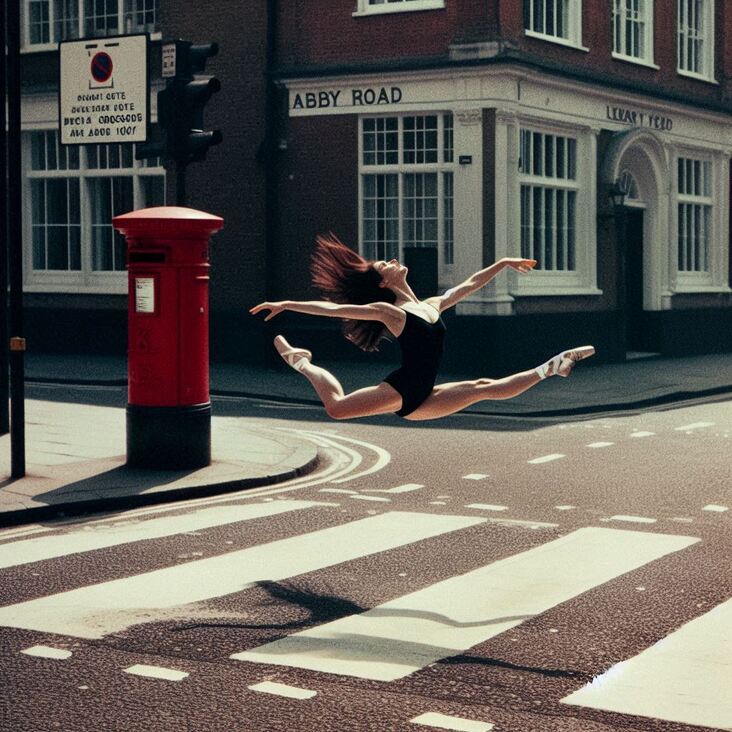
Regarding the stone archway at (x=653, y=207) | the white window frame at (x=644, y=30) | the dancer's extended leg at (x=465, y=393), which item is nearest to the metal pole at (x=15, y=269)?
the dancer's extended leg at (x=465, y=393)

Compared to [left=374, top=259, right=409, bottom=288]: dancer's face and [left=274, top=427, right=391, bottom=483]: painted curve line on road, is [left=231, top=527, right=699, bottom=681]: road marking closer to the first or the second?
[left=374, top=259, right=409, bottom=288]: dancer's face

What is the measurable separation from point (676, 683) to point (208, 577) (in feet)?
9.22

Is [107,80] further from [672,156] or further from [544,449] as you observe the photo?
[672,156]

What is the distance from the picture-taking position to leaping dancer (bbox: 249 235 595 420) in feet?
26.0

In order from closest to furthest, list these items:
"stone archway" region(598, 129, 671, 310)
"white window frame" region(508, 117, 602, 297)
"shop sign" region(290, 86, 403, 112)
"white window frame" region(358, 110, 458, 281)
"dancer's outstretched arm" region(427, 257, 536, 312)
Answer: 1. "dancer's outstretched arm" region(427, 257, 536, 312)
2. "white window frame" region(358, 110, 458, 281)
3. "shop sign" region(290, 86, 403, 112)
4. "white window frame" region(508, 117, 602, 297)
5. "stone archway" region(598, 129, 671, 310)

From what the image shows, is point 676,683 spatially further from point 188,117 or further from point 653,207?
point 653,207

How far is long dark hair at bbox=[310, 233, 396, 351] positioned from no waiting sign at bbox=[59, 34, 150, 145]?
3.90 metres

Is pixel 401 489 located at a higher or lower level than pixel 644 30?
lower

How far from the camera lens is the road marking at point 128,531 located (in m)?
8.32

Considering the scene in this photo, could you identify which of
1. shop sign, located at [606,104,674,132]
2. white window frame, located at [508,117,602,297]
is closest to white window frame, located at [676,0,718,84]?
shop sign, located at [606,104,674,132]

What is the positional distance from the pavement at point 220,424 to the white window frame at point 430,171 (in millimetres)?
1931

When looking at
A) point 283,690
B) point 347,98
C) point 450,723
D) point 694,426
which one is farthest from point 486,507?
point 347,98

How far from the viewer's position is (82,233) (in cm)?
2498

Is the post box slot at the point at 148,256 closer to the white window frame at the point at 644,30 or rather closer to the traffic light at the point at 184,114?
the traffic light at the point at 184,114
